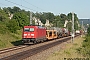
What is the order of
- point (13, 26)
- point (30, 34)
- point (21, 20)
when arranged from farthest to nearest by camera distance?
1. point (21, 20)
2. point (13, 26)
3. point (30, 34)

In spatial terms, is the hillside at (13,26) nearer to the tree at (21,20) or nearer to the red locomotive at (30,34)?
the tree at (21,20)

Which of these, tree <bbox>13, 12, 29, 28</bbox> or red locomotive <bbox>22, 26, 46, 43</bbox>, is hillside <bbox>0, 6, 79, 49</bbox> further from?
red locomotive <bbox>22, 26, 46, 43</bbox>

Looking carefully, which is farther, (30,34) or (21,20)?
(21,20)

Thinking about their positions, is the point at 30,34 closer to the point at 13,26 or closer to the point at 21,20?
the point at 13,26

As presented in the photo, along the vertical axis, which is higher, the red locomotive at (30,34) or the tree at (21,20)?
the tree at (21,20)

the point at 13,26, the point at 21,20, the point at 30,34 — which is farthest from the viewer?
the point at 21,20

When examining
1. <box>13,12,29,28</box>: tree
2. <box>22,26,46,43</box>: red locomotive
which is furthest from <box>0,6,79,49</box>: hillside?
<box>22,26,46,43</box>: red locomotive

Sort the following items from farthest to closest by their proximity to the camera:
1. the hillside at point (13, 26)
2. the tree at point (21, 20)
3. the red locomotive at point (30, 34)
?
1. the tree at point (21, 20)
2. the hillside at point (13, 26)
3. the red locomotive at point (30, 34)

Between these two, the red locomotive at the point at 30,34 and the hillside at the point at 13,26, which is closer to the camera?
the red locomotive at the point at 30,34

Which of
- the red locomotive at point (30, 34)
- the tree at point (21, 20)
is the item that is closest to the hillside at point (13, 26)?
the tree at point (21, 20)

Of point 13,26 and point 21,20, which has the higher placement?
point 21,20

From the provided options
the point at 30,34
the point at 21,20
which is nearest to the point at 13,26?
the point at 30,34

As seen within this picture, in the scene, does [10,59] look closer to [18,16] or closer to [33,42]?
[33,42]

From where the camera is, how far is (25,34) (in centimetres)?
3822
